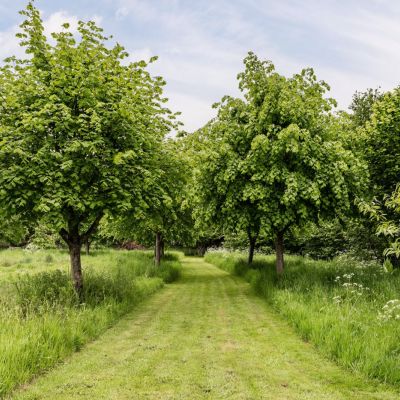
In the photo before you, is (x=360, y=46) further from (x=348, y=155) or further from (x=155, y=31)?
(x=155, y=31)

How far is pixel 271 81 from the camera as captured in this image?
14172mm

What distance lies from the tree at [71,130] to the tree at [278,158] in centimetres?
385

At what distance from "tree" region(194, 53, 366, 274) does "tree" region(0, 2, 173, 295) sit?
3848mm

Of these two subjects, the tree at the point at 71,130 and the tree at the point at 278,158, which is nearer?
the tree at the point at 71,130

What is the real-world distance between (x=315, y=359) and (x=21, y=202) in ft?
26.3

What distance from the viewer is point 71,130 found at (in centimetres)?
1027

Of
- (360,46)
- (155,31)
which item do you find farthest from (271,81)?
(155,31)

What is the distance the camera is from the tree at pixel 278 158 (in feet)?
42.6

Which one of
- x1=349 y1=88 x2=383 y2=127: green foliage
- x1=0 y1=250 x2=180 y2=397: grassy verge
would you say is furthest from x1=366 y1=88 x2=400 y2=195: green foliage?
x1=349 y1=88 x2=383 y2=127: green foliage

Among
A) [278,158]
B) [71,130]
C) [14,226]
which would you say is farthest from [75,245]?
[278,158]

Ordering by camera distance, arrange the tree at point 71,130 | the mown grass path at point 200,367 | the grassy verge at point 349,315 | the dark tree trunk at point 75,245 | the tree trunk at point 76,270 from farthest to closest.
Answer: the tree trunk at point 76,270
the dark tree trunk at point 75,245
the tree at point 71,130
the grassy verge at point 349,315
the mown grass path at point 200,367

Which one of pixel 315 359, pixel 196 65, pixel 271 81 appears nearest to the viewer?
pixel 315 359

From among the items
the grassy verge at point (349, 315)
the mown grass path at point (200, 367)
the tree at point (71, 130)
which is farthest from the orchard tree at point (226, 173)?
the mown grass path at point (200, 367)

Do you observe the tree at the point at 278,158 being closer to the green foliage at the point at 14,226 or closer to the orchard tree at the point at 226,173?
the orchard tree at the point at 226,173
